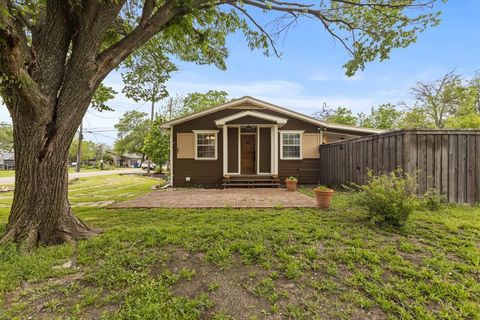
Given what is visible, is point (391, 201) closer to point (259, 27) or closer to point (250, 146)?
point (259, 27)

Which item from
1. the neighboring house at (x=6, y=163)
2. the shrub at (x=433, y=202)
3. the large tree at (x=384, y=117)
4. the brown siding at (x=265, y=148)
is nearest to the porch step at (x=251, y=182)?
the brown siding at (x=265, y=148)

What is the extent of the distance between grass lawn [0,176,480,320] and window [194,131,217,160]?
6.85m

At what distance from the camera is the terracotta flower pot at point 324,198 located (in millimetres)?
5311

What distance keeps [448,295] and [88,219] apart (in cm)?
615

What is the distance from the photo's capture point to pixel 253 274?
2.51 metres

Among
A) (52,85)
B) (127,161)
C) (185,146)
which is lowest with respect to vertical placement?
(127,161)

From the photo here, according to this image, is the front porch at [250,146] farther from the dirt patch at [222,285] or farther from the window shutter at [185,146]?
the dirt patch at [222,285]

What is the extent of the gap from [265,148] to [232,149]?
1695 mm

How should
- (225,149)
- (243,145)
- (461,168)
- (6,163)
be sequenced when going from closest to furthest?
(461,168) → (225,149) → (243,145) → (6,163)

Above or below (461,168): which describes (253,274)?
below

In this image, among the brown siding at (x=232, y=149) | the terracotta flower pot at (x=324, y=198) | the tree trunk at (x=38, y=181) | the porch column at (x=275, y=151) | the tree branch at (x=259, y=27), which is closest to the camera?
the tree trunk at (x=38, y=181)

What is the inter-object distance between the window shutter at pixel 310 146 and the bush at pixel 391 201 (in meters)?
6.94

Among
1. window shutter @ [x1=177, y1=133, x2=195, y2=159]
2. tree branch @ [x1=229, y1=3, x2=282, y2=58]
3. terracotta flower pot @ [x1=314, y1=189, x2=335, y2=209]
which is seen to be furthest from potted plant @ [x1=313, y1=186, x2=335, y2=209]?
window shutter @ [x1=177, y1=133, x2=195, y2=159]

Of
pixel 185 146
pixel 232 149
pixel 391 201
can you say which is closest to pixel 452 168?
pixel 391 201
